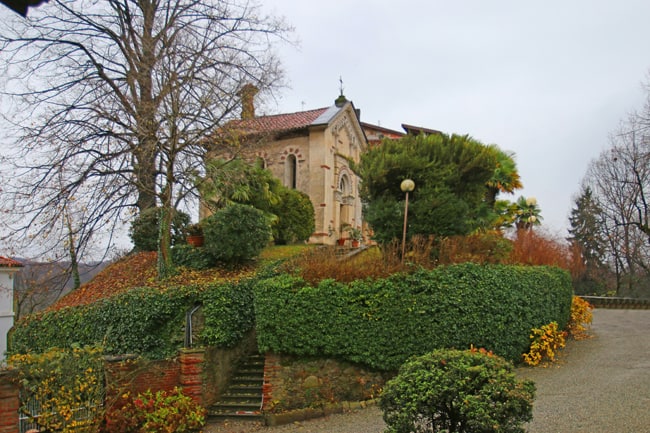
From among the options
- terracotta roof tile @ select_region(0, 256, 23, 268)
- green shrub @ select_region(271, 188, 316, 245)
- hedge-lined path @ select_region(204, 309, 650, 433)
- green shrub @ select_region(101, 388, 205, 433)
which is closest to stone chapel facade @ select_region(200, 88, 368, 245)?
green shrub @ select_region(271, 188, 316, 245)

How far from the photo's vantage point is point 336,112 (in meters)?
25.2

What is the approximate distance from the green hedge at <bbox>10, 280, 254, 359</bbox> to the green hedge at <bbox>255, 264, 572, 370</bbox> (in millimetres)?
1390

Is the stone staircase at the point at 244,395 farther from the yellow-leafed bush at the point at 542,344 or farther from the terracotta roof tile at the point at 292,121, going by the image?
the terracotta roof tile at the point at 292,121

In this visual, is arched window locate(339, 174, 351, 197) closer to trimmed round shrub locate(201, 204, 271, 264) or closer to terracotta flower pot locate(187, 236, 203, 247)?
terracotta flower pot locate(187, 236, 203, 247)

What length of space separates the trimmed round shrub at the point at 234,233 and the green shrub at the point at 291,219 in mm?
5016

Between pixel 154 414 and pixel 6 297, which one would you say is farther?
pixel 6 297

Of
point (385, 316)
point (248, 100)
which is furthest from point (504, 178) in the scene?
point (385, 316)

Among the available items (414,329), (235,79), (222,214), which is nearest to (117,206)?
(222,214)

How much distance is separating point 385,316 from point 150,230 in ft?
36.7

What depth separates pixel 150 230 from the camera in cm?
1769

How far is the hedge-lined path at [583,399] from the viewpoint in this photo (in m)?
7.17

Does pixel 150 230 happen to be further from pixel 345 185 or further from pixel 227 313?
pixel 345 185

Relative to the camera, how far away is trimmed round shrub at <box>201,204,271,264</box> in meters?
14.1

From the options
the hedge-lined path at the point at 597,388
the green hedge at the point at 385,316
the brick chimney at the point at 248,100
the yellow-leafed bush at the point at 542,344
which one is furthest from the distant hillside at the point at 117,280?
the hedge-lined path at the point at 597,388
